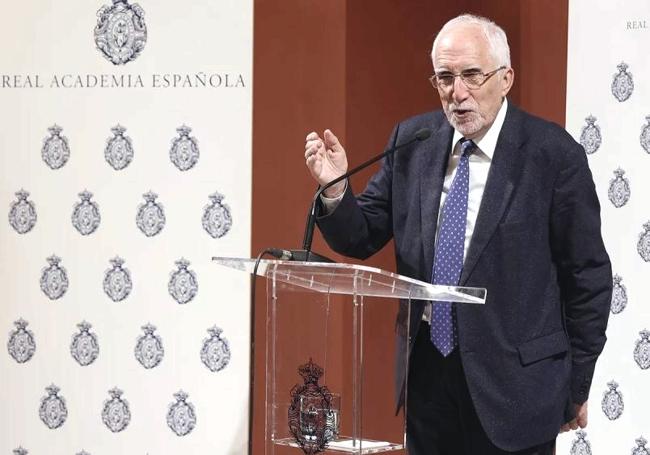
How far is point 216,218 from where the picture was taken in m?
4.08

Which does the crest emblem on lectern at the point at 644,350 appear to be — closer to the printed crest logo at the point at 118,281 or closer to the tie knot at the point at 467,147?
the tie knot at the point at 467,147

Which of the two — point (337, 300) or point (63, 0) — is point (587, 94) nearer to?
point (337, 300)

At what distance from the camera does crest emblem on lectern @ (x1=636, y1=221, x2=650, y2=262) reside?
3934 mm

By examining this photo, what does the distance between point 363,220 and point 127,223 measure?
1465 mm

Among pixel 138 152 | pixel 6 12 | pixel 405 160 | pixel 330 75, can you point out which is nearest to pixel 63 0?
pixel 6 12

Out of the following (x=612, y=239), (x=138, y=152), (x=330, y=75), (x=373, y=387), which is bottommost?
(x=373, y=387)

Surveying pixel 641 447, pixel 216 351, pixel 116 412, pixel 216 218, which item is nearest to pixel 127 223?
pixel 216 218

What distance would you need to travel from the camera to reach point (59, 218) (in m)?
4.19

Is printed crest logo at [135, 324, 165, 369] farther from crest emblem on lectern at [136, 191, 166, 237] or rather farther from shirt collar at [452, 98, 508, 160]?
shirt collar at [452, 98, 508, 160]

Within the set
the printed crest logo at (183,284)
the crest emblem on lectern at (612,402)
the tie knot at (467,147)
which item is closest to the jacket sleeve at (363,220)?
the tie knot at (467,147)

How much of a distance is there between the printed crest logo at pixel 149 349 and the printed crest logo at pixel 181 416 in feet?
0.47

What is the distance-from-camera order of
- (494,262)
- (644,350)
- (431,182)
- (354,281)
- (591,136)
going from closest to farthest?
(354,281), (494,262), (431,182), (644,350), (591,136)

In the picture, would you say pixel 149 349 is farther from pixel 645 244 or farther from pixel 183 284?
pixel 645 244

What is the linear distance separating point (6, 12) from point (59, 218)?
78 centimetres
